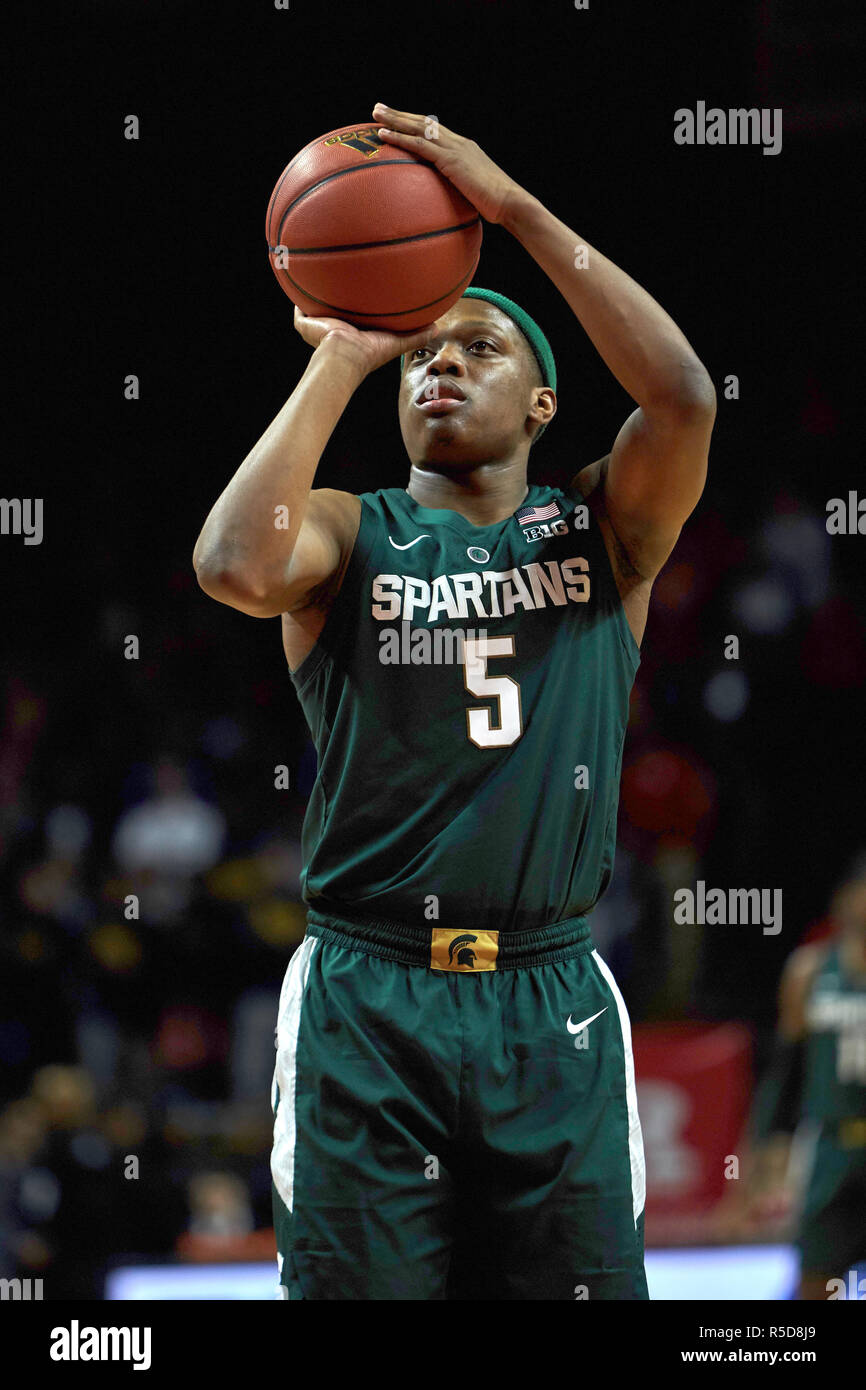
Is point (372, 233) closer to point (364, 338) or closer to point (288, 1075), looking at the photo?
point (364, 338)

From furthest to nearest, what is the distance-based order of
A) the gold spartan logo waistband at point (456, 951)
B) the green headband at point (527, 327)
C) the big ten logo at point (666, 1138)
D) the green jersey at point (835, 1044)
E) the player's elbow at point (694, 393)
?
1. the big ten logo at point (666, 1138)
2. the green jersey at point (835, 1044)
3. the green headband at point (527, 327)
4. the player's elbow at point (694, 393)
5. the gold spartan logo waistband at point (456, 951)

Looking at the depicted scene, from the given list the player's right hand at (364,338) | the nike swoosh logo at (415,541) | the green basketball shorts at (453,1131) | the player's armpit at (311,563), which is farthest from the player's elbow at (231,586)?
the green basketball shorts at (453,1131)

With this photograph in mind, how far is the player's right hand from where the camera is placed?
277 cm

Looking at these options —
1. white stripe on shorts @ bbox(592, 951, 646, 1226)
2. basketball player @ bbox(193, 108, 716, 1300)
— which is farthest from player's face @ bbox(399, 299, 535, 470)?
white stripe on shorts @ bbox(592, 951, 646, 1226)

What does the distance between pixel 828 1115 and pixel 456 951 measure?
3.21 metres

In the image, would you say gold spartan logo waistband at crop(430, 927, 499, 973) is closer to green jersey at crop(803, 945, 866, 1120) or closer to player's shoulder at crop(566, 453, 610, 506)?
player's shoulder at crop(566, 453, 610, 506)

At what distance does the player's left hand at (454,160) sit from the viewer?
2771 millimetres

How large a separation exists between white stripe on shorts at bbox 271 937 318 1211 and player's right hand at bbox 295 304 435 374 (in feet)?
3.79

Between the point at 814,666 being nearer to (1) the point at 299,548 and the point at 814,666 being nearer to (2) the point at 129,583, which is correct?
(2) the point at 129,583

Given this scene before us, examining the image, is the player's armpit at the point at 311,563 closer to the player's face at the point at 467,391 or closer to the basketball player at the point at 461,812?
the basketball player at the point at 461,812

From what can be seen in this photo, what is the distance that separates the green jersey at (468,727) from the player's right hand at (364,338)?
0.33 m
